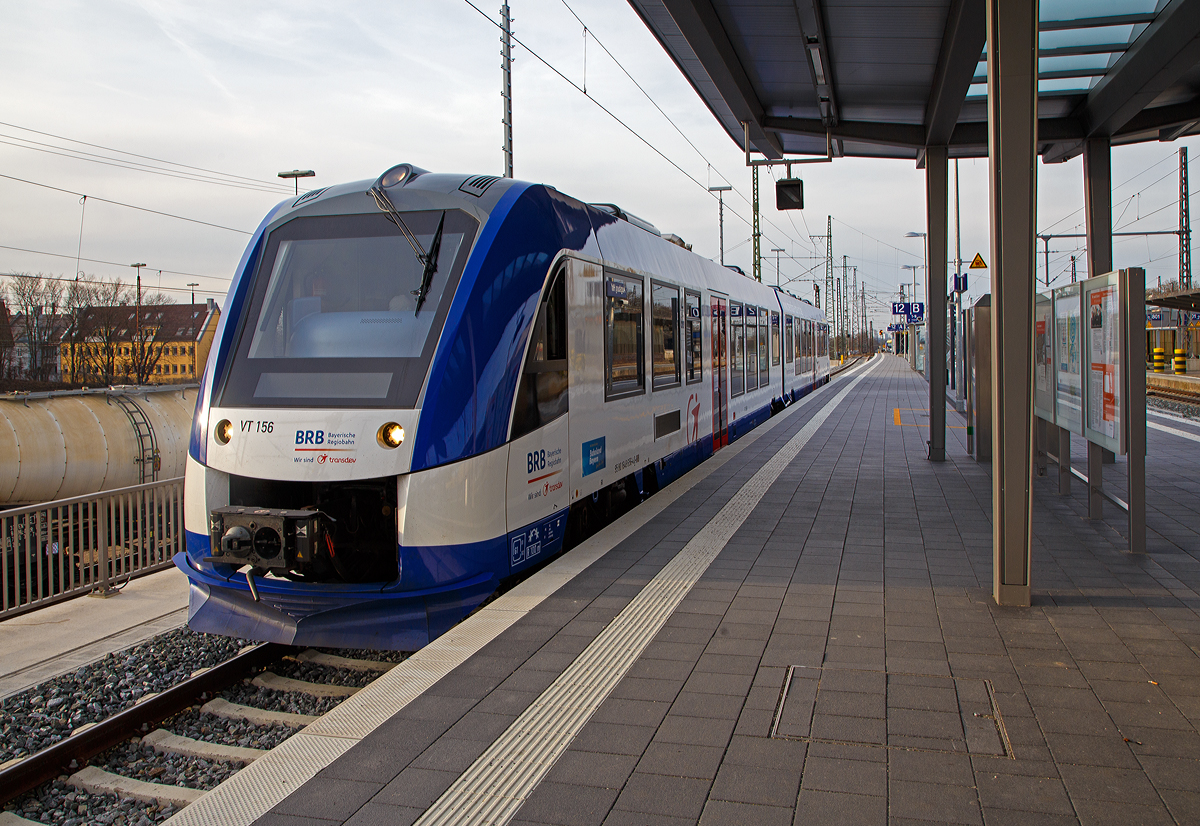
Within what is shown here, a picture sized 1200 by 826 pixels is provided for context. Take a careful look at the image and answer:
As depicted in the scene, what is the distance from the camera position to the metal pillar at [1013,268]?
14.9 ft

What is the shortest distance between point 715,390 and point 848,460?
2.04 meters

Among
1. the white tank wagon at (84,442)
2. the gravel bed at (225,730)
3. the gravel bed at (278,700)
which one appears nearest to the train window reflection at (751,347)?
the white tank wagon at (84,442)

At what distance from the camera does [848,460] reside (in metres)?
11.3

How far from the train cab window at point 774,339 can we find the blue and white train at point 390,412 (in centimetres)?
Answer: 1234

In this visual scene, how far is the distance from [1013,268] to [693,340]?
5918 mm

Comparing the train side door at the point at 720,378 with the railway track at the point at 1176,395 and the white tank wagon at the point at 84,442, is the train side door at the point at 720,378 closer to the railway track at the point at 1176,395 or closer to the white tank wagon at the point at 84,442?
the white tank wagon at the point at 84,442

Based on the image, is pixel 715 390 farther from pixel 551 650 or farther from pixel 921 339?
pixel 921 339

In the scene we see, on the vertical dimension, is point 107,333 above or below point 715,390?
above

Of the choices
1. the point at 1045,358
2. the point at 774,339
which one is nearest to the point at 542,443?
the point at 1045,358

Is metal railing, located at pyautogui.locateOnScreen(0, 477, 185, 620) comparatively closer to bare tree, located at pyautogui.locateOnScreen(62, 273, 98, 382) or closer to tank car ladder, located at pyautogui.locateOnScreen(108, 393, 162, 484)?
tank car ladder, located at pyautogui.locateOnScreen(108, 393, 162, 484)

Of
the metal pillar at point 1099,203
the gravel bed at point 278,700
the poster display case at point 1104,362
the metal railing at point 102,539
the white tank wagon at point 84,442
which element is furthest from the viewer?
the white tank wagon at point 84,442

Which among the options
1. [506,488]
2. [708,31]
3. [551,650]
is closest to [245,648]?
[506,488]

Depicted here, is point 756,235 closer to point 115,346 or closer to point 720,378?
point 720,378

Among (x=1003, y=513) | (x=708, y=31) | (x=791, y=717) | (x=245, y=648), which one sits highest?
(x=708, y=31)
